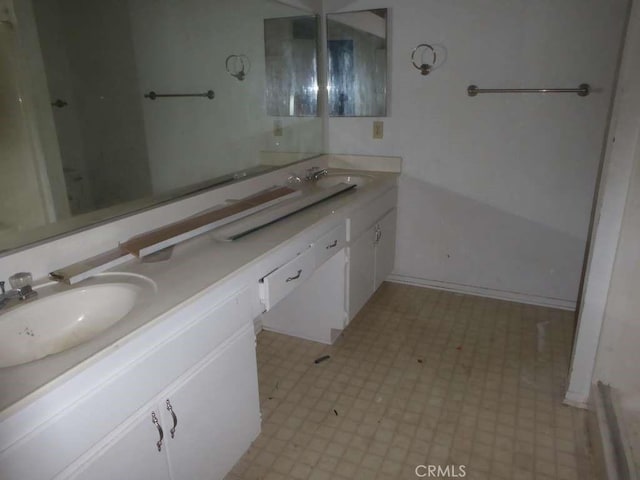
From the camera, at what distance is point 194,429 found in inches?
52.1

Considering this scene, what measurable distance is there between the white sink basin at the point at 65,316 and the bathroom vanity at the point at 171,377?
0.28 feet

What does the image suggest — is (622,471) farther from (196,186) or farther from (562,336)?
(196,186)

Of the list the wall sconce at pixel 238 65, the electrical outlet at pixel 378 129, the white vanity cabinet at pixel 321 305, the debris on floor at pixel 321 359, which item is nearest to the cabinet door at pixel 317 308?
the white vanity cabinet at pixel 321 305

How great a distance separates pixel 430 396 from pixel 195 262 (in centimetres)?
122

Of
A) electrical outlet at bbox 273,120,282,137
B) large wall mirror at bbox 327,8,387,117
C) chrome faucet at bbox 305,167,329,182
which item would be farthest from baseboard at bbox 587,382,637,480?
electrical outlet at bbox 273,120,282,137

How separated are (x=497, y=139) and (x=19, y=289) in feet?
7.95

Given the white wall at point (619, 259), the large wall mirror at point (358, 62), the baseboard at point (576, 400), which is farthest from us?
the large wall mirror at point (358, 62)

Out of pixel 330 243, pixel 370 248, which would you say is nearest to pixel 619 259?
pixel 330 243

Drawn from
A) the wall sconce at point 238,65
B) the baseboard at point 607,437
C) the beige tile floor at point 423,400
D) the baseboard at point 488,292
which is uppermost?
the wall sconce at point 238,65

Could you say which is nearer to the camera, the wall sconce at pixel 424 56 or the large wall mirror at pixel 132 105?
the large wall mirror at pixel 132 105

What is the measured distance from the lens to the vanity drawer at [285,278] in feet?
5.29

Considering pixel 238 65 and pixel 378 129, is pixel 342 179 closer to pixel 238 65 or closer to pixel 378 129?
pixel 378 129

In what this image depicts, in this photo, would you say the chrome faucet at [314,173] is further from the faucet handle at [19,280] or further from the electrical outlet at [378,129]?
the faucet handle at [19,280]

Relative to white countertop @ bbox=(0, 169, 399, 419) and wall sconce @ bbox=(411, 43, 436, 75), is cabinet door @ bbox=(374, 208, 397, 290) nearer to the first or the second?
white countertop @ bbox=(0, 169, 399, 419)
